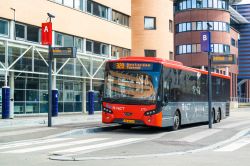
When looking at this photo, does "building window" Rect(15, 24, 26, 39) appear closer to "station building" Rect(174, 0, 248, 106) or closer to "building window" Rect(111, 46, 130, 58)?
"building window" Rect(111, 46, 130, 58)

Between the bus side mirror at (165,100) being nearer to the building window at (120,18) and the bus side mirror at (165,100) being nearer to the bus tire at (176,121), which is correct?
the bus tire at (176,121)

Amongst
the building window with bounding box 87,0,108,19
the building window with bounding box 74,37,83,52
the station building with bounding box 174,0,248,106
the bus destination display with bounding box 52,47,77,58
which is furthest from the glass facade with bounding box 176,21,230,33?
the bus destination display with bounding box 52,47,77,58

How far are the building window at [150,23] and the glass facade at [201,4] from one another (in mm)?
21442

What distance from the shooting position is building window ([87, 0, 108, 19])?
38.6 m

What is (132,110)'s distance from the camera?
19.1 m

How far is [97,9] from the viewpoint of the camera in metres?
39.9

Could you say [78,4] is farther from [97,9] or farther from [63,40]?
[63,40]

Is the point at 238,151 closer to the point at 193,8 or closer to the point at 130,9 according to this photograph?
the point at 130,9

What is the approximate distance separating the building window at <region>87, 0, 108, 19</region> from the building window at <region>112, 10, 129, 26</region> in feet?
5.41

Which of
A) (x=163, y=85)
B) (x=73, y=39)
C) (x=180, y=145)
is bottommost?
(x=180, y=145)

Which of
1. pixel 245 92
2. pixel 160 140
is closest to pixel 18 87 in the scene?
pixel 160 140

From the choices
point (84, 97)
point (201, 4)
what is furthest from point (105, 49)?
point (201, 4)

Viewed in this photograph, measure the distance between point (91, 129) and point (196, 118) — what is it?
240 inches

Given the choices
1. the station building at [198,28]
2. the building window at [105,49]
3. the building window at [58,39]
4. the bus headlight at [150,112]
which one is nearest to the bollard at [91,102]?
the building window at [58,39]
